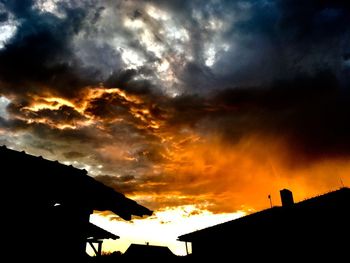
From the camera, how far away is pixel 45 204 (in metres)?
3.94

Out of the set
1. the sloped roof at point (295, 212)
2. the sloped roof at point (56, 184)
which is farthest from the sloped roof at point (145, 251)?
the sloped roof at point (56, 184)

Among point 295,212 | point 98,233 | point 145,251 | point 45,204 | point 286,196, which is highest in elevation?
point 286,196

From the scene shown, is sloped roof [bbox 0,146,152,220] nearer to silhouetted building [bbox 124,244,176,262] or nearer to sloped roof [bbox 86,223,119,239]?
sloped roof [bbox 86,223,119,239]

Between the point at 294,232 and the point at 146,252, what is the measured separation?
28.3 m

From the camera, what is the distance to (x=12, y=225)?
3.63m

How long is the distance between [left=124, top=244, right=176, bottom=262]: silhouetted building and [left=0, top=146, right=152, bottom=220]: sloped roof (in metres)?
36.7

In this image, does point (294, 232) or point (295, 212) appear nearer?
point (294, 232)

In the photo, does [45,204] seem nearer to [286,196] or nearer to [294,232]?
[294,232]

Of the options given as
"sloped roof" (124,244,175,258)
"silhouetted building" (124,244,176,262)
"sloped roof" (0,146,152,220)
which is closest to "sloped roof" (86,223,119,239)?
"sloped roof" (0,146,152,220)

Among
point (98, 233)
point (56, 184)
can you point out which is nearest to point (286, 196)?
point (98, 233)

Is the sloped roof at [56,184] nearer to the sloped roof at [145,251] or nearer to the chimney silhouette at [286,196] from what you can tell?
the chimney silhouette at [286,196]

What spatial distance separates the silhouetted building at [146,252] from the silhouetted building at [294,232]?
19.5 m

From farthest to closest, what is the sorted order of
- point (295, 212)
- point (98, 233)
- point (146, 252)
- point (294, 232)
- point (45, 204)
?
point (146, 252) → point (295, 212) → point (294, 232) → point (98, 233) → point (45, 204)

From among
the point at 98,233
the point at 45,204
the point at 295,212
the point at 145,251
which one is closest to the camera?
the point at 45,204
